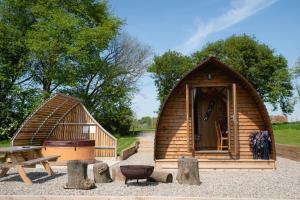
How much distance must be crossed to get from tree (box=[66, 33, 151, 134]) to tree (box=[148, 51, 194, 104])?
19.5 meters

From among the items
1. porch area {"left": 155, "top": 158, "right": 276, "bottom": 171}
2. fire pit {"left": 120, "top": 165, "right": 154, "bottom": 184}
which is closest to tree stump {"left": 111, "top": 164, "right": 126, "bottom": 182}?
fire pit {"left": 120, "top": 165, "right": 154, "bottom": 184}

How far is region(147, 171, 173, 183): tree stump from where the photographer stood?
11375mm

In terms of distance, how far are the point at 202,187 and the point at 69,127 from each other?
38.2ft

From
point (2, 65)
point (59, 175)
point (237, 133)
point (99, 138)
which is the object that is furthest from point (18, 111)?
point (237, 133)

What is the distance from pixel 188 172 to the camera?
1125 centimetres

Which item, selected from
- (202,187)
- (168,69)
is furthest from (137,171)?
(168,69)

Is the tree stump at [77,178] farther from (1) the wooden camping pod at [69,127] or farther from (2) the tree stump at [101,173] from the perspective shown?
(1) the wooden camping pod at [69,127]

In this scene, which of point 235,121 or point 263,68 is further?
point 263,68

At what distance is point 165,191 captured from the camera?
32.7 ft

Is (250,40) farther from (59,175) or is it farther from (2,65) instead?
(59,175)

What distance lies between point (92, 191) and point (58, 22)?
936 inches

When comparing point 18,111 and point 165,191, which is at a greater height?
point 18,111

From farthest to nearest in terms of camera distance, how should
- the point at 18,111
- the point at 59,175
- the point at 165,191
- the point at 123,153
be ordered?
the point at 18,111 → the point at 123,153 → the point at 59,175 → the point at 165,191

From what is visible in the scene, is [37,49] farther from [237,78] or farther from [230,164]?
[230,164]
